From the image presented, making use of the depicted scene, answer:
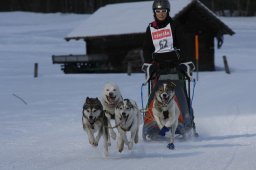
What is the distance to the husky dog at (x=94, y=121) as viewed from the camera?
25.7 ft

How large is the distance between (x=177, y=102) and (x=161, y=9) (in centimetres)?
142

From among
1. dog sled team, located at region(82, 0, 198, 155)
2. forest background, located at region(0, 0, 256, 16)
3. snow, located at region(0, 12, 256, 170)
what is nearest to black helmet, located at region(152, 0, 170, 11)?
dog sled team, located at region(82, 0, 198, 155)

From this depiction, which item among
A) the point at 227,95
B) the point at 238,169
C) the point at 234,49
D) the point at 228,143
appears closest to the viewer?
the point at 238,169

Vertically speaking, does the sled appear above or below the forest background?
below

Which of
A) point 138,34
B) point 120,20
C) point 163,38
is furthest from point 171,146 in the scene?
point 120,20

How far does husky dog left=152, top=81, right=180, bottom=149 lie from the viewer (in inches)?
336

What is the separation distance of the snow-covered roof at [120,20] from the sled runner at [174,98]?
73.2ft

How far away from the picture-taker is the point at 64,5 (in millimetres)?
61656

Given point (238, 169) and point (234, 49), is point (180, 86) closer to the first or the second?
point (238, 169)

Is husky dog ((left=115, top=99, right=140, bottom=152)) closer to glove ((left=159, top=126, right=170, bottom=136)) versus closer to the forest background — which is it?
glove ((left=159, top=126, right=170, bottom=136))

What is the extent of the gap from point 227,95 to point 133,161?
34.1 feet

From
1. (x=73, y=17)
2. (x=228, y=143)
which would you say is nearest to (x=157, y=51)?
(x=228, y=143)

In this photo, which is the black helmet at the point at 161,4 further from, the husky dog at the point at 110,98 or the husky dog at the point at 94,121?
the husky dog at the point at 94,121

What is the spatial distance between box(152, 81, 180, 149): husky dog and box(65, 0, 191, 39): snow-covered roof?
75.3 feet
